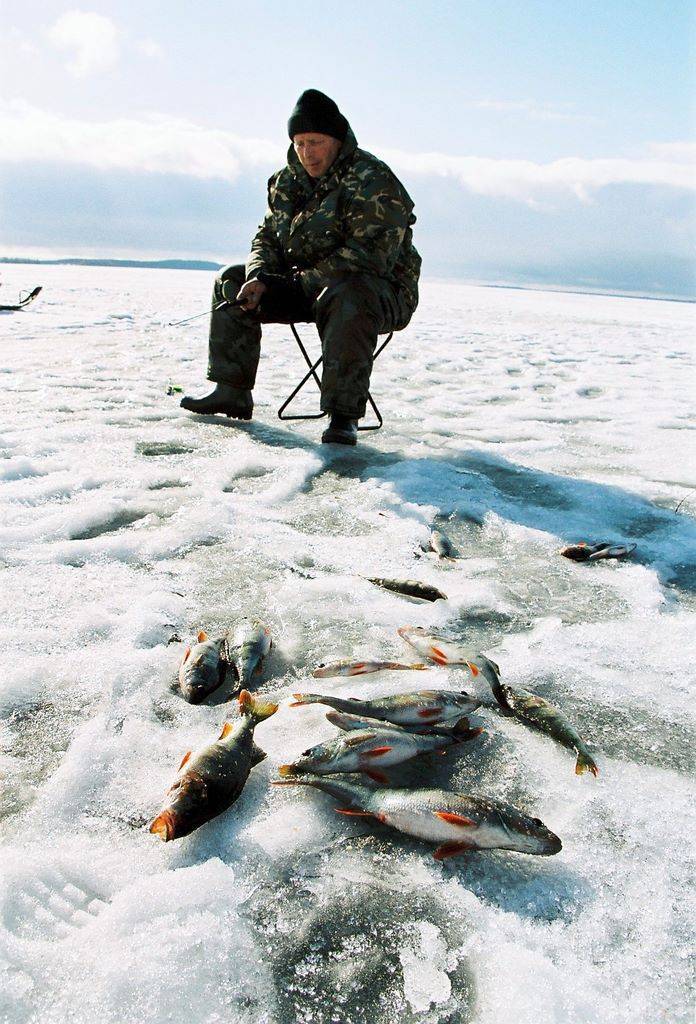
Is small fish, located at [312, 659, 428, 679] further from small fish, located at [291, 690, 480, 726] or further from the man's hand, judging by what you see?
the man's hand

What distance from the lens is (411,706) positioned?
2.20 meters

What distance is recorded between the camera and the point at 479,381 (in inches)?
372

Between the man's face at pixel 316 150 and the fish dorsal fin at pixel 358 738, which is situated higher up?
the man's face at pixel 316 150

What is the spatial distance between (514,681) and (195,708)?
1062mm

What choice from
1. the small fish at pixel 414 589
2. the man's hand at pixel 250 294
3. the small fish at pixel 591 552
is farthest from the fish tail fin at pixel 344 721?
the man's hand at pixel 250 294

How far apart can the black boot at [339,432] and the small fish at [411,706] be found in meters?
3.42

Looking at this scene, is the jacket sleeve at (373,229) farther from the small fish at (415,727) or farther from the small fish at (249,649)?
the small fish at (415,727)

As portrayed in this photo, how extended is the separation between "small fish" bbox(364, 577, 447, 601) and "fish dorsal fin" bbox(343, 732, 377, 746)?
3.51 feet

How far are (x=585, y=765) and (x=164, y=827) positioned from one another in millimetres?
1149

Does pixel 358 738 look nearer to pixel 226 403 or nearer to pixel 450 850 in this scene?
pixel 450 850

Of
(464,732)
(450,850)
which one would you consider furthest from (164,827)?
(464,732)

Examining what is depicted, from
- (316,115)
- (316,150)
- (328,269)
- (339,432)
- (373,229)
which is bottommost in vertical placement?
(339,432)

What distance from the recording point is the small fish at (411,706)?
Answer: 2.18 m

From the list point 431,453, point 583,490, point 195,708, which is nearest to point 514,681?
point 195,708
